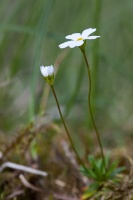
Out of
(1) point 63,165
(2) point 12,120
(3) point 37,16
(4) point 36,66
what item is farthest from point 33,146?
(3) point 37,16

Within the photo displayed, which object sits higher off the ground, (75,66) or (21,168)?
(75,66)

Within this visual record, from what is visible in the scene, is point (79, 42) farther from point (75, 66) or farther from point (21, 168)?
point (75, 66)

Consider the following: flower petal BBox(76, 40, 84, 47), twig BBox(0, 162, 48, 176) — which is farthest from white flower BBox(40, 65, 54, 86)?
twig BBox(0, 162, 48, 176)

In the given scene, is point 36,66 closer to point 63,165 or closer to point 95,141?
point 63,165

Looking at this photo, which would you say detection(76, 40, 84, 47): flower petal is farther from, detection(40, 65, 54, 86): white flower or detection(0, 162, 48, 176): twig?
detection(0, 162, 48, 176): twig

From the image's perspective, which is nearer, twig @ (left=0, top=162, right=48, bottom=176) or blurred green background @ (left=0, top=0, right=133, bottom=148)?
twig @ (left=0, top=162, right=48, bottom=176)

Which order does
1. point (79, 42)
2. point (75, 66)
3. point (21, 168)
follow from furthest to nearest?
point (75, 66), point (21, 168), point (79, 42)

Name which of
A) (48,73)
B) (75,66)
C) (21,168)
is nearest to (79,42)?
(48,73)

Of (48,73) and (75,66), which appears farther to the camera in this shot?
(75,66)

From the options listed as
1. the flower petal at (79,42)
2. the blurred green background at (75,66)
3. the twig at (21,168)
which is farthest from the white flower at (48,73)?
the blurred green background at (75,66)
